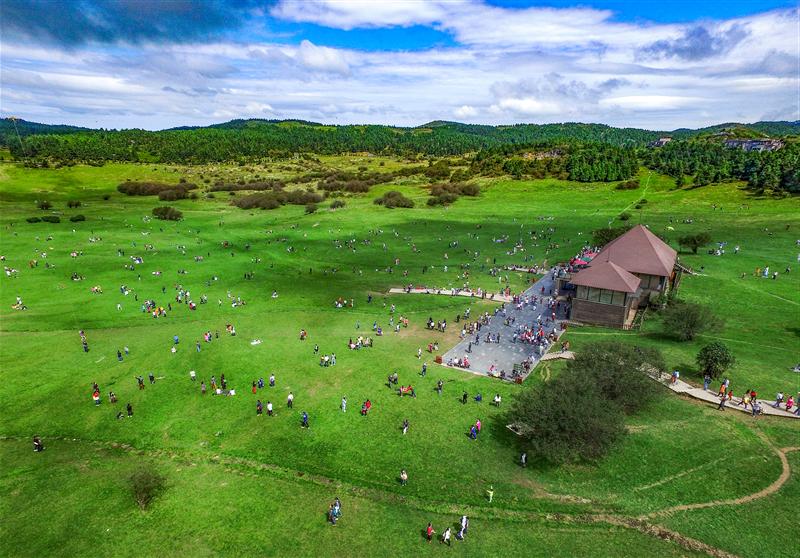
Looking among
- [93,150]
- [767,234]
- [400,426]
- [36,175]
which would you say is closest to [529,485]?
[400,426]

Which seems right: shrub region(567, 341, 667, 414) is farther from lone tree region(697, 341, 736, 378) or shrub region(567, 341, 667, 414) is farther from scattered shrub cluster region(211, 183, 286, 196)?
scattered shrub cluster region(211, 183, 286, 196)

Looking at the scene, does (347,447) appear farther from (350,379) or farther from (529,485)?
(529,485)

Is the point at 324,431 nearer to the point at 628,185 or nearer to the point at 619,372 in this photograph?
the point at 619,372

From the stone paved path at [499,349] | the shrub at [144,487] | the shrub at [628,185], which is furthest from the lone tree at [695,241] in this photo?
the shrub at [144,487]

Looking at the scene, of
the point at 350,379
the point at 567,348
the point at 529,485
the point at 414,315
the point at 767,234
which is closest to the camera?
the point at 529,485

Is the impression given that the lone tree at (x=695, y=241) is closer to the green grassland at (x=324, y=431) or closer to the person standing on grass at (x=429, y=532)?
the green grassland at (x=324, y=431)

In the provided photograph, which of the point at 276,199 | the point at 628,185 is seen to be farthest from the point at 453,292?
the point at 628,185

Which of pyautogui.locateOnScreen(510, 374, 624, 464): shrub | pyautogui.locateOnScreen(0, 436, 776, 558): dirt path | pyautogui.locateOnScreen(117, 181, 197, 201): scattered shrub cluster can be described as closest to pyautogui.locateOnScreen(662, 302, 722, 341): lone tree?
pyautogui.locateOnScreen(0, 436, 776, 558): dirt path

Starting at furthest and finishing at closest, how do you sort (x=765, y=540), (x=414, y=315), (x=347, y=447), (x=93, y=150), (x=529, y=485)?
(x=93, y=150)
(x=414, y=315)
(x=347, y=447)
(x=529, y=485)
(x=765, y=540)
